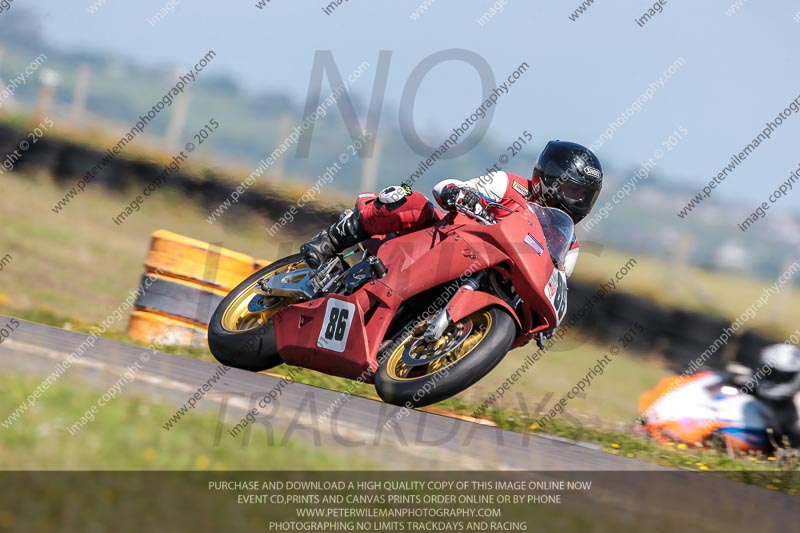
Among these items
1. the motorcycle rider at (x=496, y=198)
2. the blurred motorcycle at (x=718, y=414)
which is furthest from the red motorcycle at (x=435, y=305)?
the blurred motorcycle at (x=718, y=414)

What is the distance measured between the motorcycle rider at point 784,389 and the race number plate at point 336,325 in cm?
405

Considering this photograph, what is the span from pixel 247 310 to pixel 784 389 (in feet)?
14.5

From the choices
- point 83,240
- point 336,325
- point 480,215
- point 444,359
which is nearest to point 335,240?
point 336,325

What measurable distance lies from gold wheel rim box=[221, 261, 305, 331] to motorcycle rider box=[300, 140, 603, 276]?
0.43 metres

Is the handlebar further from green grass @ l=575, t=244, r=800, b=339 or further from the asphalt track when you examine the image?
green grass @ l=575, t=244, r=800, b=339

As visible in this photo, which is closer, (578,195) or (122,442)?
(122,442)

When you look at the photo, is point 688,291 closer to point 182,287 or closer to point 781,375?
point 781,375

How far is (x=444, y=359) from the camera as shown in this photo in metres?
6.60

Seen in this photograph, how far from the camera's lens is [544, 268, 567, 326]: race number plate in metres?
6.84

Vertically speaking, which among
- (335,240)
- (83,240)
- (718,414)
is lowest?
(718,414)

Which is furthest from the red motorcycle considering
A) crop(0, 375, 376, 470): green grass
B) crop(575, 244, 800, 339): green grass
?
crop(575, 244, 800, 339): green grass

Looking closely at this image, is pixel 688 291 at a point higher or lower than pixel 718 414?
higher

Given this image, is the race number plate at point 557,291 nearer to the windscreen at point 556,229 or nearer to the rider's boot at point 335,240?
the windscreen at point 556,229

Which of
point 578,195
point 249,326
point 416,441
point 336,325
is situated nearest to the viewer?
point 416,441
